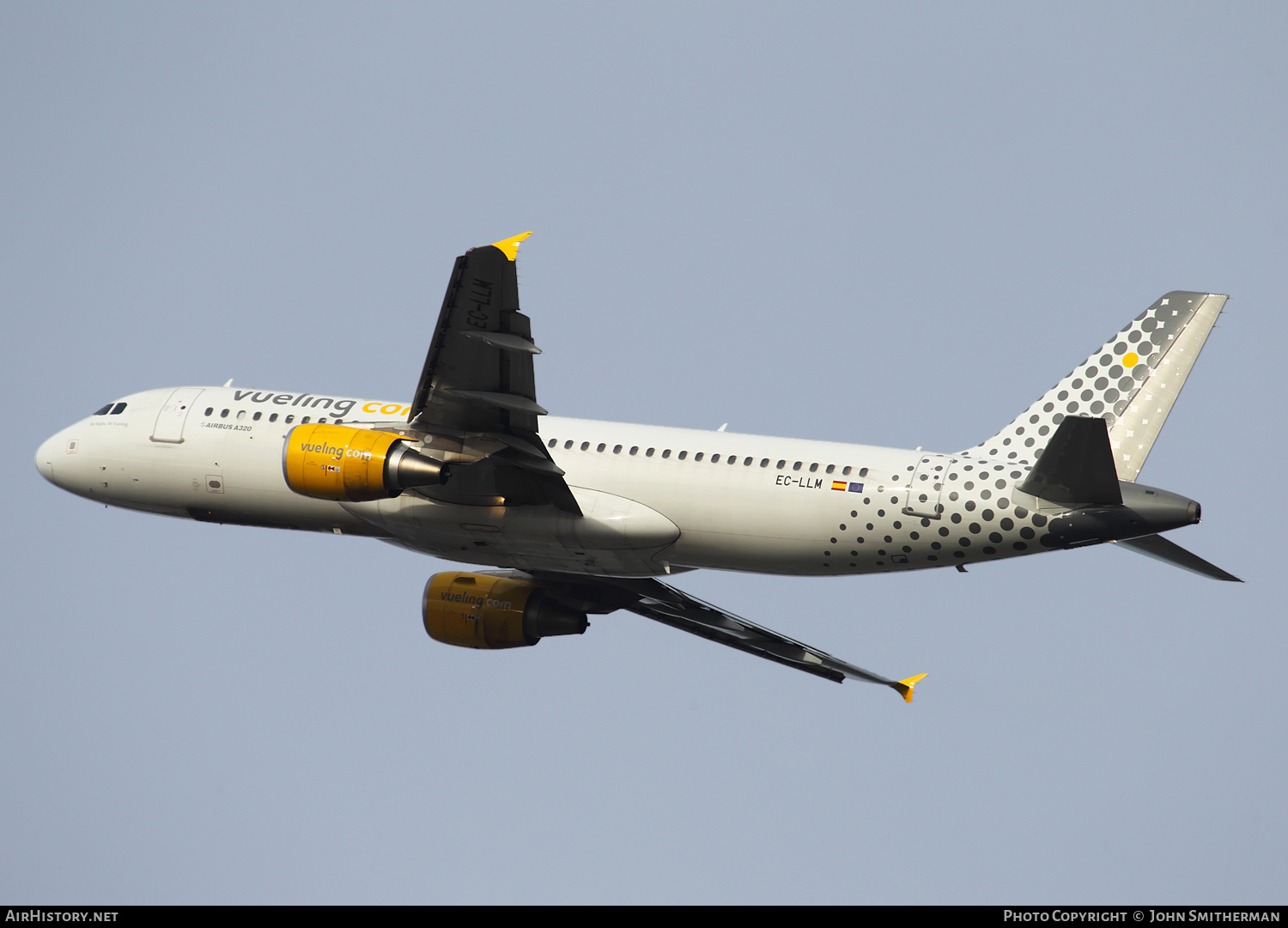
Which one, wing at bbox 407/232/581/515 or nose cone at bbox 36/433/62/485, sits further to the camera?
nose cone at bbox 36/433/62/485

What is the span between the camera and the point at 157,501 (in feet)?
123

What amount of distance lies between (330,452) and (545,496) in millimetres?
4844

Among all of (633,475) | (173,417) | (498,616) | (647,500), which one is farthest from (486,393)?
(173,417)

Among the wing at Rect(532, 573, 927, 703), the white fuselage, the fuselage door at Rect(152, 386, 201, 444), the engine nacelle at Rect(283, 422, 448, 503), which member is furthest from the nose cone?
the wing at Rect(532, 573, 927, 703)

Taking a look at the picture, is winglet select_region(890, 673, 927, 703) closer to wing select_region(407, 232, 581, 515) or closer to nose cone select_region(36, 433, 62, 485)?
wing select_region(407, 232, 581, 515)

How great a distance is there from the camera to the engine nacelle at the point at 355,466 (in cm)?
3098

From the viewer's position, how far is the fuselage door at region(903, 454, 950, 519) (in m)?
31.4

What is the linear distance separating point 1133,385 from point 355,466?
55.4 feet

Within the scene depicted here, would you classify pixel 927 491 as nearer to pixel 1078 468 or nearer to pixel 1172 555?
pixel 1078 468

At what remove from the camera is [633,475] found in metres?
33.5

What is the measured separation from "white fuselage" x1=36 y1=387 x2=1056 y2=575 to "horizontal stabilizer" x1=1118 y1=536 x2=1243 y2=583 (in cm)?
207

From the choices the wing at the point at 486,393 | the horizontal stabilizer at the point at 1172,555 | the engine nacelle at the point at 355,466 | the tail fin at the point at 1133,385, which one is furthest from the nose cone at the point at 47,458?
the horizontal stabilizer at the point at 1172,555

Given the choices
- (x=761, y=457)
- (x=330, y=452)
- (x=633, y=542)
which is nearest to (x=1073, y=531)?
(x=761, y=457)
